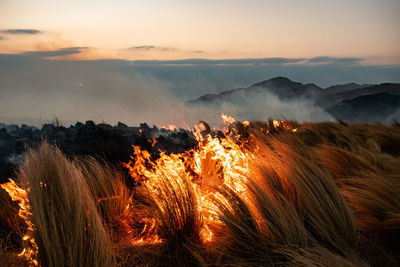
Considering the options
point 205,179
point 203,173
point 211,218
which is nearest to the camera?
point 211,218

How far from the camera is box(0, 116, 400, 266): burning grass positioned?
2.21 m

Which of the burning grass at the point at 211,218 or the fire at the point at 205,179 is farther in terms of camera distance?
the fire at the point at 205,179

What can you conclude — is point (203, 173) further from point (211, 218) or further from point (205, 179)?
point (211, 218)

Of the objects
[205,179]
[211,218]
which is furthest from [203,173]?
[211,218]

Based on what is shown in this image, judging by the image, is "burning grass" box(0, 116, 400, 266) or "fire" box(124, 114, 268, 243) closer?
"burning grass" box(0, 116, 400, 266)

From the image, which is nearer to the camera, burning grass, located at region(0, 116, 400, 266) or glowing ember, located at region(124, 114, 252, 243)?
burning grass, located at region(0, 116, 400, 266)

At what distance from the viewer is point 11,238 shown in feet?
12.1

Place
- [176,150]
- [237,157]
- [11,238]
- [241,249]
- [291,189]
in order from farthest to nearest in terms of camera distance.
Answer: [176,150]
[237,157]
[11,238]
[291,189]
[241,249]

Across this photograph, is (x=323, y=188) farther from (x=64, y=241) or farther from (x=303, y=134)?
(x=303, y=134)

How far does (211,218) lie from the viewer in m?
3.26

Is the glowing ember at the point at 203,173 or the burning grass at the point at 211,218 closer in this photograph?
the burning grass at the point at 211,218

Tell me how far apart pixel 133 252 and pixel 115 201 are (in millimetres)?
973

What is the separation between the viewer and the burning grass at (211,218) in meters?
2.21

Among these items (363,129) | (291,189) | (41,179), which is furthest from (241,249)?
(363,129)
